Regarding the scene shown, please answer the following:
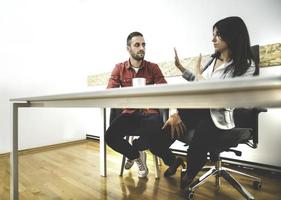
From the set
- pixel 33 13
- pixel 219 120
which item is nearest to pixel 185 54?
pixel 219 120

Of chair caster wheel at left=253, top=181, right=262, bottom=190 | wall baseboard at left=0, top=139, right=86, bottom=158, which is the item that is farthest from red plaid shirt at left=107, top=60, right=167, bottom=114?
wall baseboard at left=0, top=139, right=86, bottom=158

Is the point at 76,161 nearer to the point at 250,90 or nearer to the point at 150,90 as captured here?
the point at 150,90

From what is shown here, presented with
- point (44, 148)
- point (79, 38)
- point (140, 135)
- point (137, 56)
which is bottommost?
point (44, 148)

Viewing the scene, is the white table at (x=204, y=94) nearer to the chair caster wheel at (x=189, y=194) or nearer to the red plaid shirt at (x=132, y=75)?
the chair caster wheel at (x=189, y=194)

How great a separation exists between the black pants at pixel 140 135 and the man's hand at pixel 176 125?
0.09 metres

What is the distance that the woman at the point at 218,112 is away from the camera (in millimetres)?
1197

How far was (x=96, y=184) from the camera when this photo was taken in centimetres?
160

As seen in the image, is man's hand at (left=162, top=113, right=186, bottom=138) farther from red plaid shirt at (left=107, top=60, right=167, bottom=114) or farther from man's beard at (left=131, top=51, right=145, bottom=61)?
man's beard at (left=131, top=51, right=145, bottom=61)

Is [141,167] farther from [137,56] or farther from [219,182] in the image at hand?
[137,56]

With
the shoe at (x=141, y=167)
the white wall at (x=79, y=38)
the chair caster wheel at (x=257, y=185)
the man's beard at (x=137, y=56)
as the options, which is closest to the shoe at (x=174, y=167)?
the shoe at (x=141, y=167)

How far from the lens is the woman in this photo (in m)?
1.20

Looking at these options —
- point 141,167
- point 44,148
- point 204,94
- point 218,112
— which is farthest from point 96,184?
point 44,148

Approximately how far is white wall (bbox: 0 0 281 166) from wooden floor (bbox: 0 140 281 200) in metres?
0.95

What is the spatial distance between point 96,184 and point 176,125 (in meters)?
0.79
